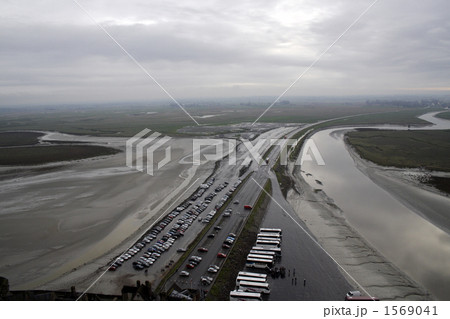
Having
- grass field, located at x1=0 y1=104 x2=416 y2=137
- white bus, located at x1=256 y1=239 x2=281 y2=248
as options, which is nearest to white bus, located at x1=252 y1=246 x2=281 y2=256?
white bus, located at x1=256 y1=239 x2=281 y2=248

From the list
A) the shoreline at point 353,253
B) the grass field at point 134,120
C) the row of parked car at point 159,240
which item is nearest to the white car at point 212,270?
the row of parked car at point 159,240

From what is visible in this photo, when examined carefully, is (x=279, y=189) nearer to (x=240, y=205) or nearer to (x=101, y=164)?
(x=240, y=205)

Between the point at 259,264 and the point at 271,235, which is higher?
the point at 271,235

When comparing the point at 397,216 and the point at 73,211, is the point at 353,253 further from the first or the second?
the point at 73,211

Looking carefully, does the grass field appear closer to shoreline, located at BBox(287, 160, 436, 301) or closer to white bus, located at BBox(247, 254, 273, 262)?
shoreline, located at BBox(287, 160, 436, 301)

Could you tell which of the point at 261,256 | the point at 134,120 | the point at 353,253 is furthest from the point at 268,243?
the point at 134,120

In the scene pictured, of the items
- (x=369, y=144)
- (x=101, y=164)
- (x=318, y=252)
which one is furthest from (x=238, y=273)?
(x=369, y=144)
